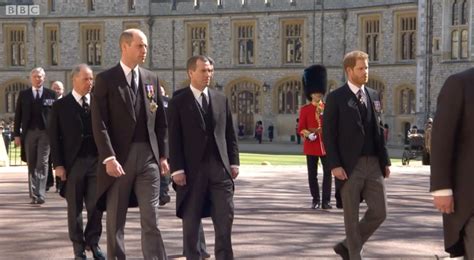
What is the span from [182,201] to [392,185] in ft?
26.1

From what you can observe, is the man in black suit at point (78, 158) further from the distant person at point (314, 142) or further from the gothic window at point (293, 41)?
the gothic window at point (293, 41)

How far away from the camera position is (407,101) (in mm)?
31625

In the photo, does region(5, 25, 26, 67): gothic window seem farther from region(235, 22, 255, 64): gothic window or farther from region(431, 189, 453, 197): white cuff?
region(431, 189, 453, 197): white cuff

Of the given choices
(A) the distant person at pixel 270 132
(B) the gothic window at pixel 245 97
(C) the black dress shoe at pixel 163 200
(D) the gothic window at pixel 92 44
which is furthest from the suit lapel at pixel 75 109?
(D) the gothic window at pixel 92 44

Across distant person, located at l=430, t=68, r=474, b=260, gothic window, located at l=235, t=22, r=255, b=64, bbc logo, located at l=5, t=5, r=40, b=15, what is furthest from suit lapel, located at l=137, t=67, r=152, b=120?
bbc logo, located at l=5, t=5, r=40, b=15

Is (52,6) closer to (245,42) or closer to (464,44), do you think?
(245,42)

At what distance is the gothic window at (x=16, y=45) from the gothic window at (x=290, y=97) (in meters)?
12.9

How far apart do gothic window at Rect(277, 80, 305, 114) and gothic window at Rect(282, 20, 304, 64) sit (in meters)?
1.05

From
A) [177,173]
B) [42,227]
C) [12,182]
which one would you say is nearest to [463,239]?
[177,173]

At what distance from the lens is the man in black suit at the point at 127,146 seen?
5621 mm

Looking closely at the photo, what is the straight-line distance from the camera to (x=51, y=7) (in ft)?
123

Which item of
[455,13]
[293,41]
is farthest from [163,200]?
[293,41]

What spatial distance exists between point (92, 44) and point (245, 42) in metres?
7.58

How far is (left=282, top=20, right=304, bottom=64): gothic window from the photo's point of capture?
3462 cm
